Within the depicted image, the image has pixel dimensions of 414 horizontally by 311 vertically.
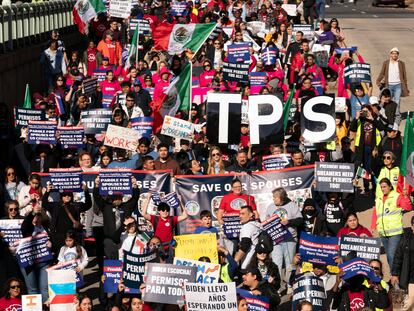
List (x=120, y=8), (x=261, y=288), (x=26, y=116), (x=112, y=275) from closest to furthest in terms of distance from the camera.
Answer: (x=261, y=288)
(x=112, y=275)
(x=26, y=116)
(x=120, y=8)

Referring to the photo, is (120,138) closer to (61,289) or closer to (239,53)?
(61,289)

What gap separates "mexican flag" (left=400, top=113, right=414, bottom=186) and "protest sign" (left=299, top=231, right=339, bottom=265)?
2745mm

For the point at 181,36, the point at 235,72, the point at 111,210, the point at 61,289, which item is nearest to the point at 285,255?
the point at 111,210

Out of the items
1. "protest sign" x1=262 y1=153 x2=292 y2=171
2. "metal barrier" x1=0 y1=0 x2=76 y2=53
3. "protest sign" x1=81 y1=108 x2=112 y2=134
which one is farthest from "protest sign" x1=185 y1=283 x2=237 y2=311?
"metal barrier" x1=0 y1=0 x2=76 y2=53

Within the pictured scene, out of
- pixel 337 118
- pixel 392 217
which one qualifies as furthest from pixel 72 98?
pixel 392 217

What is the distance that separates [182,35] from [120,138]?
28.9ft

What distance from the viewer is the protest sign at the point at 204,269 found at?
57.7 feet

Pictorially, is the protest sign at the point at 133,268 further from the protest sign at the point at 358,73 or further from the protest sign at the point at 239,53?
the protest sign at the point at 239,53

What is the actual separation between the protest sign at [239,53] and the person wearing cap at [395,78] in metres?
2.98

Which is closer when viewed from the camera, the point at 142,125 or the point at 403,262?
the point at 403,262

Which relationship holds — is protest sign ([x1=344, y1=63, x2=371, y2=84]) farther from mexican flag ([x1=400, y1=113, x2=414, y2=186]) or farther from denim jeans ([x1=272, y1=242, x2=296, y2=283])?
denim jeans ([x1=272, y1=242, x2=296, y2=283])

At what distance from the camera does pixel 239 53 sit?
30.2 metres

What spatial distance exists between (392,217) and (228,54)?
1075 centimetres

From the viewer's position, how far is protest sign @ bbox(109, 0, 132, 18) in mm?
34625
